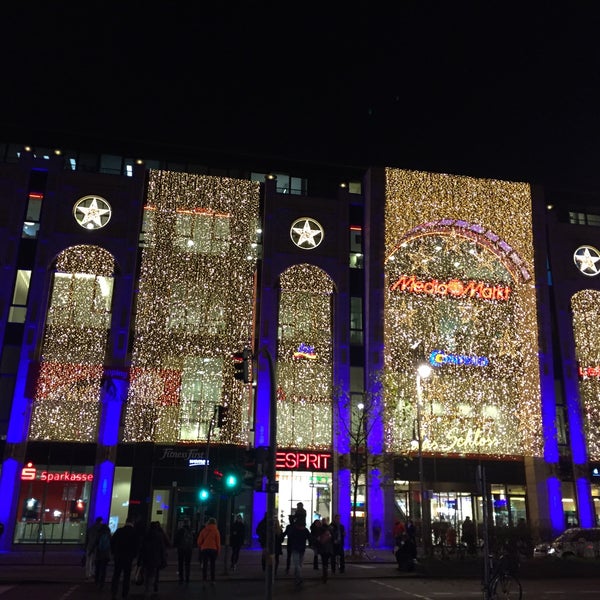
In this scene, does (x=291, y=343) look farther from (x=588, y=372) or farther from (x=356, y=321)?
(x=588, y=372)

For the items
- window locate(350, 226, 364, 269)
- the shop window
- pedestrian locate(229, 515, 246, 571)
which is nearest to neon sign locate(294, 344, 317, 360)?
window locate(350, 226, 364, 269)

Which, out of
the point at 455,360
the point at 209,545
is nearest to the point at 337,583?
the point at 209,545

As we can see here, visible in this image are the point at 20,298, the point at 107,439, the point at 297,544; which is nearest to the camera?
the point at 297,544

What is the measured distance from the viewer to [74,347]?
35625 millimetres

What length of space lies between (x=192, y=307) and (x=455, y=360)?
1689cm

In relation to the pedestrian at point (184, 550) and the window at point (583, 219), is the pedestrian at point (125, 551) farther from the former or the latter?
the window at point (583, 219)

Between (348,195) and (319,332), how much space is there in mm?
9742

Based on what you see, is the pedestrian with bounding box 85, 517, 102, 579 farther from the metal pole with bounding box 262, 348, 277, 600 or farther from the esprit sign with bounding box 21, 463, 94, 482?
the esprit sign with bounding box 21, 463, 94, 482

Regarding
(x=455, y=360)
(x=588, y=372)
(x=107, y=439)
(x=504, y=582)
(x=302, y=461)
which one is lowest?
(x=504, y=582)

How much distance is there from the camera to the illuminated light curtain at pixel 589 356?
39.3 meters

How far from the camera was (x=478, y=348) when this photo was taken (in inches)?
1564

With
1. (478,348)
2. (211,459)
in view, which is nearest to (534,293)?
(478,348)

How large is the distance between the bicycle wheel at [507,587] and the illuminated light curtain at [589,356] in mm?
27991

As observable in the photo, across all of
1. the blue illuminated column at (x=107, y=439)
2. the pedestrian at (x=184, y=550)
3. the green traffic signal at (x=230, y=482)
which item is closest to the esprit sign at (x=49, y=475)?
the blue illuminated column at (x=107, y=439)
